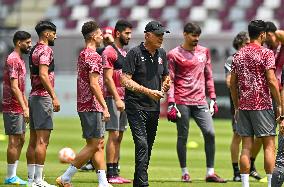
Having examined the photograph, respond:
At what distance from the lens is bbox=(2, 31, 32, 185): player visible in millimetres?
13773

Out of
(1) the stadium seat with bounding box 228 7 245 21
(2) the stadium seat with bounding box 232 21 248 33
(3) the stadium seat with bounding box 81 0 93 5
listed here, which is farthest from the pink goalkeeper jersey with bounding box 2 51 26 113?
(3) the stadium seat with bounding box 81 0 93 5

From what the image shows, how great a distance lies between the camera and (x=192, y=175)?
1549 cm

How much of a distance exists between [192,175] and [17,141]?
2947 mm

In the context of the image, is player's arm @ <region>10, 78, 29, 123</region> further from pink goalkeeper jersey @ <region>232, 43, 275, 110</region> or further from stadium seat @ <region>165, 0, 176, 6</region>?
stadium seat @ <region>165, 0, 176, 6</region>

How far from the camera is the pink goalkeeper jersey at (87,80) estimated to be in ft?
40.9

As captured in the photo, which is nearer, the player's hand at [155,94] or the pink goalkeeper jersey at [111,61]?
the player's hand at [155,94]

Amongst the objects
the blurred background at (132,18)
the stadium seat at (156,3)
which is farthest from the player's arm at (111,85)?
the stadium seat at (156,3)

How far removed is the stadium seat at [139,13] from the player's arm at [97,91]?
24.1m

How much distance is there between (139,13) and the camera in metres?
36.6

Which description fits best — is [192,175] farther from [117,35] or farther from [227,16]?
[227,16]

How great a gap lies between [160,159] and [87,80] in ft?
20.6

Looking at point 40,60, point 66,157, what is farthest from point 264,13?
point 40,60

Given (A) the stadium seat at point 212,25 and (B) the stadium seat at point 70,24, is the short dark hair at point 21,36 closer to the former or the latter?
(A) the stadium seat at point 212,25

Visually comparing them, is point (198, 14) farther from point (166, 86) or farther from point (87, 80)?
point (166, 86)
